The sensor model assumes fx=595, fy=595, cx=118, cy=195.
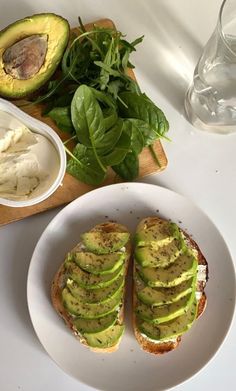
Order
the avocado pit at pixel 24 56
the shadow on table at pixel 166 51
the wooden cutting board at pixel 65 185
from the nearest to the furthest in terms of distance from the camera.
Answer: the avocado pit at pixel 24 56 → the wooden cutting board at pixel 65 185 → the shadow on table at pixel 166 51

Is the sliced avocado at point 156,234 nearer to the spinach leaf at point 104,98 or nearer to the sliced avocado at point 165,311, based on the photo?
the sliced avocado at point 165,311

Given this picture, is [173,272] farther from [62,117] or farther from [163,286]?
[62,117]

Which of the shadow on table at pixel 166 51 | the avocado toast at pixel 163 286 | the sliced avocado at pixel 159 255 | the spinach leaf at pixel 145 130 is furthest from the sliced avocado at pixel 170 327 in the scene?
the shadow on table at pixel 166 51

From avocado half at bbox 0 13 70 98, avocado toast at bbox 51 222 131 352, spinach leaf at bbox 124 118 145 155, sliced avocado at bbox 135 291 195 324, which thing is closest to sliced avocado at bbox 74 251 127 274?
avocado toast at bbox 51 222 131 352

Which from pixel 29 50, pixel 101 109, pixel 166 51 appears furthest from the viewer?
pixel 166 51

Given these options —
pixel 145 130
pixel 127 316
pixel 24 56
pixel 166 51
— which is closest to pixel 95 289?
pixel 127 316

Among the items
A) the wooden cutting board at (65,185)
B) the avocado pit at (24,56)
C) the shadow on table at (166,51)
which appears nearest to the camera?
the avocado pit at (24,56)
